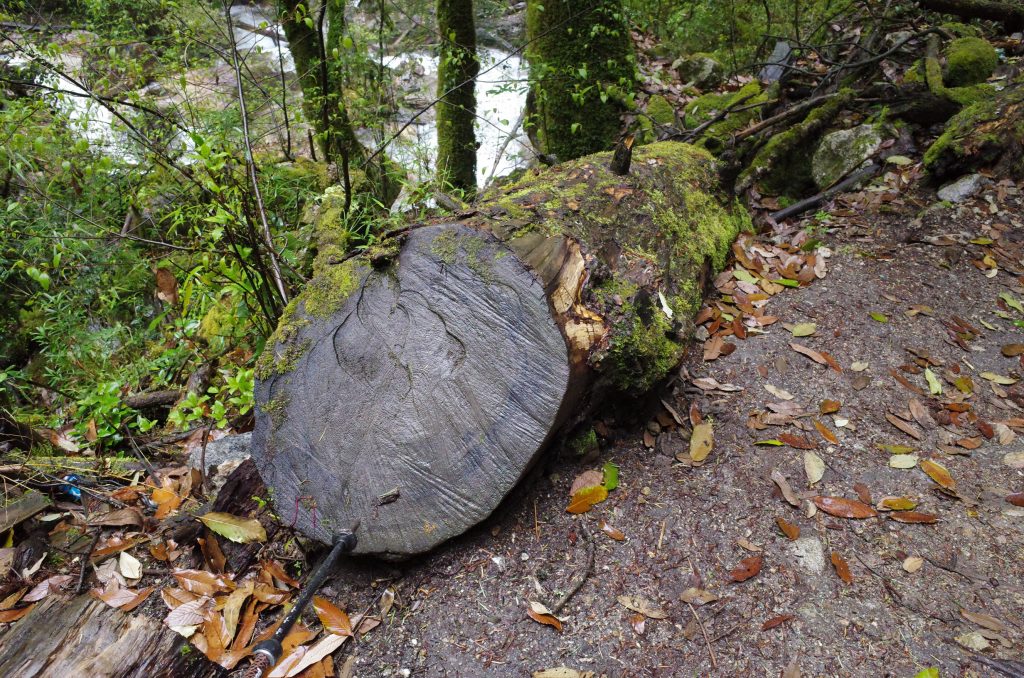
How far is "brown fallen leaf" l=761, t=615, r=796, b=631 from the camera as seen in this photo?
1.70m

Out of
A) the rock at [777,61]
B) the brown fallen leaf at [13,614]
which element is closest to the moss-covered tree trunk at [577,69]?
the rock at [777,61]

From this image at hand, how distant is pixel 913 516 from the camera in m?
1.97

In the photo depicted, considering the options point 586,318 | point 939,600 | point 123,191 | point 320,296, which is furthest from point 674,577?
point 123,191

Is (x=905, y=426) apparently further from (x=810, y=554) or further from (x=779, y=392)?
(x=810, y=554)

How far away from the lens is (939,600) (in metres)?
1.71

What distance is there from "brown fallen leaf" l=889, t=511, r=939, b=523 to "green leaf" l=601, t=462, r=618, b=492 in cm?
99

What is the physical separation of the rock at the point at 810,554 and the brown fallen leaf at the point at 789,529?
2 cm

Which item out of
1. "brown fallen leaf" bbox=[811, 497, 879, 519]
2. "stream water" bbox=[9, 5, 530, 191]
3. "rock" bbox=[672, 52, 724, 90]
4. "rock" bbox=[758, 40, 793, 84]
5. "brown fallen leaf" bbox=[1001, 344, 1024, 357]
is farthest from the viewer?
"rock" bbox=[672, 52, 724, 90]

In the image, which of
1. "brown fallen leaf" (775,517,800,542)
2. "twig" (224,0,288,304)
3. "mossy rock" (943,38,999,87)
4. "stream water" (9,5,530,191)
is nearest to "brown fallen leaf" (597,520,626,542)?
"brown fallen leaf" (775,517,800,542)

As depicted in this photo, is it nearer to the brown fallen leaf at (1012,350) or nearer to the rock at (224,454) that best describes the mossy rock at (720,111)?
the brown fallen leaf at (1012,350)

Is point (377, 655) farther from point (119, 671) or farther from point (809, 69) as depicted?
point (809, 69)

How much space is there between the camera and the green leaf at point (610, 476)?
2.20 m

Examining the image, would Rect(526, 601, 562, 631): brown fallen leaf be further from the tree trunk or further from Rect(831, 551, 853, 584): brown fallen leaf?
the tree trunk

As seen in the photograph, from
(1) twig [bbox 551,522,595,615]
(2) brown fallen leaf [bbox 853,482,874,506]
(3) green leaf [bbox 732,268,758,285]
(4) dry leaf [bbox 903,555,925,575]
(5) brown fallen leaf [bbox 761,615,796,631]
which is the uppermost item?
(3) green leaf [bbox 732,268,758,285]
